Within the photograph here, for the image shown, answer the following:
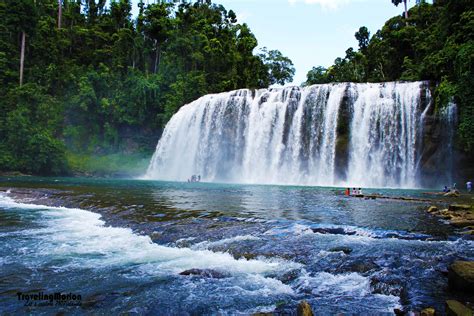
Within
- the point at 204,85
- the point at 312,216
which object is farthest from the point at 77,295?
the point at 204,85

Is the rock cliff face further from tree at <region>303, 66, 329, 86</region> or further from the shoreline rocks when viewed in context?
tree at <region>303, 66, 329, 86</region>

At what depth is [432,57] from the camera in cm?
2691

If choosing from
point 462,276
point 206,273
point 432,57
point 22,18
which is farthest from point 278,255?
point 22,18

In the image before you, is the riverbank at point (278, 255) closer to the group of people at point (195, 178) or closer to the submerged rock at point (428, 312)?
the submerged rock at point (428, 312)

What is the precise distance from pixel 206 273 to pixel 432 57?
28513 mm

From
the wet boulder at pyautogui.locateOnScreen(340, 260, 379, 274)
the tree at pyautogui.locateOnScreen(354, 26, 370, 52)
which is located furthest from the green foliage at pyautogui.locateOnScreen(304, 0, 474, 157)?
the wet boulder at pyautogui.locateOnScreen(340, 260, 379, 274)

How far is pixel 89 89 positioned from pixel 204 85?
14.5 metres

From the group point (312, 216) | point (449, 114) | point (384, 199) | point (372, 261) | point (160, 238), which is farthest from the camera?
point (449, 114)

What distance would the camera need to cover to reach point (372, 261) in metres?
5.79

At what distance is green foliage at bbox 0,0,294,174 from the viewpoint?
3819 centimetres

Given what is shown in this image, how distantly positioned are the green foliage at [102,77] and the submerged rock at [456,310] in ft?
126

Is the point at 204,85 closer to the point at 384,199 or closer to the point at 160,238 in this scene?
the point at 384,199

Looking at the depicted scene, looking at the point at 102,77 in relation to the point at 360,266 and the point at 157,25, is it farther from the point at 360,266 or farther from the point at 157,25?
the point at 360,266

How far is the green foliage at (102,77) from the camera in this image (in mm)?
38188
